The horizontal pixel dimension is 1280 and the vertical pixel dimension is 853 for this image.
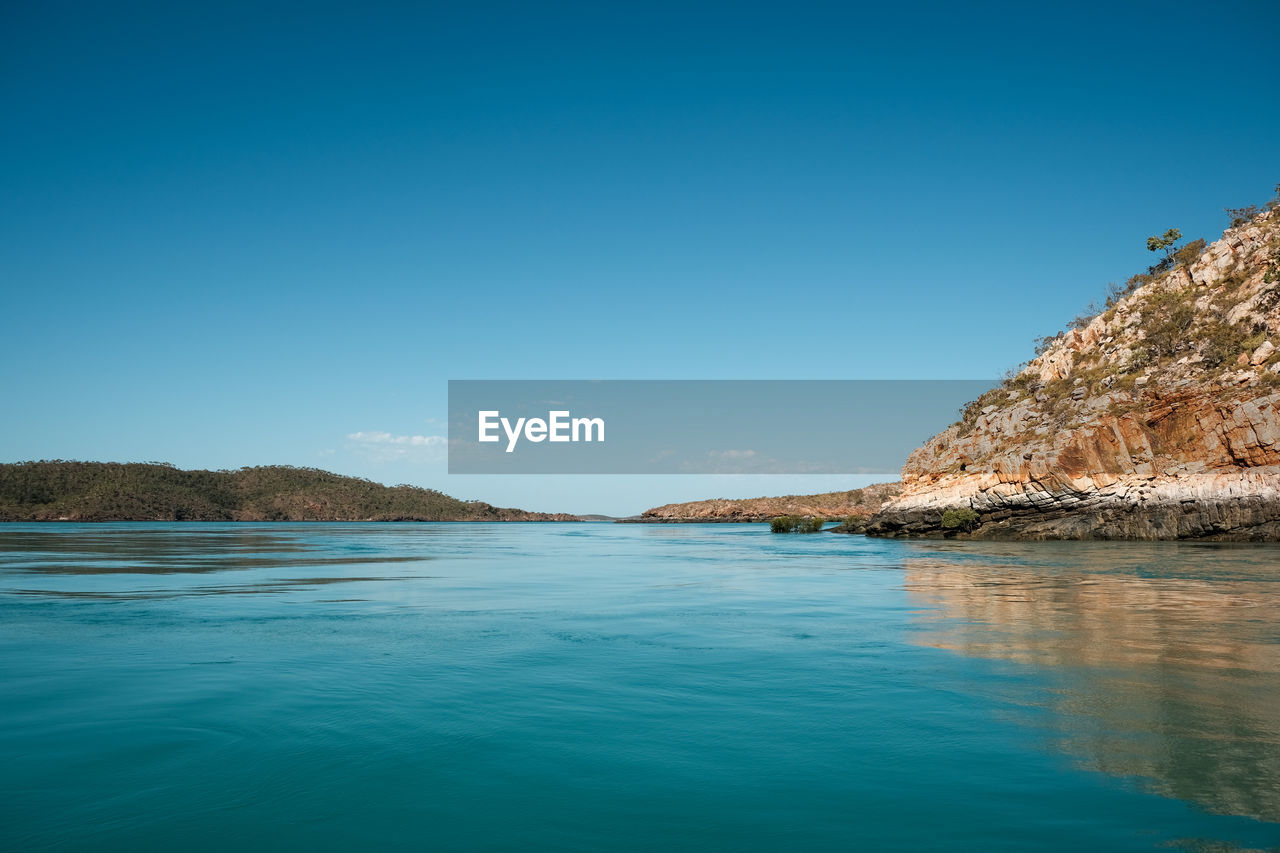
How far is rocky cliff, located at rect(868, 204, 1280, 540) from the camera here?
4009 centimetres

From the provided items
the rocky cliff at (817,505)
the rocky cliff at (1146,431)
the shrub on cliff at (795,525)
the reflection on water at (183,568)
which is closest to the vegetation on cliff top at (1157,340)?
the rocky cliff at (1146,431)

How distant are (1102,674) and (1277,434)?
123 ft

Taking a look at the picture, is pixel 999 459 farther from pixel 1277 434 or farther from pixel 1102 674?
pixel 1102 674

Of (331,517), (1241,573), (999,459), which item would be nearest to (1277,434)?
Result: (999,459)

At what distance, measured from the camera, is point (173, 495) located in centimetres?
14488

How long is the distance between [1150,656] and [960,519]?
4506cm

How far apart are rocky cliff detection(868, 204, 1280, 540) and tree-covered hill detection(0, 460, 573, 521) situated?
131911 mm

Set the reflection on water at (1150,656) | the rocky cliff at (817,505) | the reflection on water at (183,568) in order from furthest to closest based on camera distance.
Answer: the rocky cliff at (817,505) → the reflection on water at (183,568) → the reflection on water at (1150,656)

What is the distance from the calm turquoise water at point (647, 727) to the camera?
19.2 ft

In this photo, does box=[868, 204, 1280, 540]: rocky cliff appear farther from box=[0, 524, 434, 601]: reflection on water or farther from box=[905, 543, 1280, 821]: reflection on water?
box=[0, 524, 434, 601]: reflection on water

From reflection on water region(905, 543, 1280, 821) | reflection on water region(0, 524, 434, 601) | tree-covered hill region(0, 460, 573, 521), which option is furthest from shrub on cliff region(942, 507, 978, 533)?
tree-covered hill region(0, 460, 573, 521)

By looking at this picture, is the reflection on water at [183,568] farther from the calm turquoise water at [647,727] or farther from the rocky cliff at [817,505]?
the rocky cliff at [817,505]

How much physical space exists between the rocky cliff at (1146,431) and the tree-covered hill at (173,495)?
132m

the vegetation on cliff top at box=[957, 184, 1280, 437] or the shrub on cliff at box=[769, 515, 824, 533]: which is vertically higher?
the vegetation on cliff top at box=[957, 184, 1280, 437]
